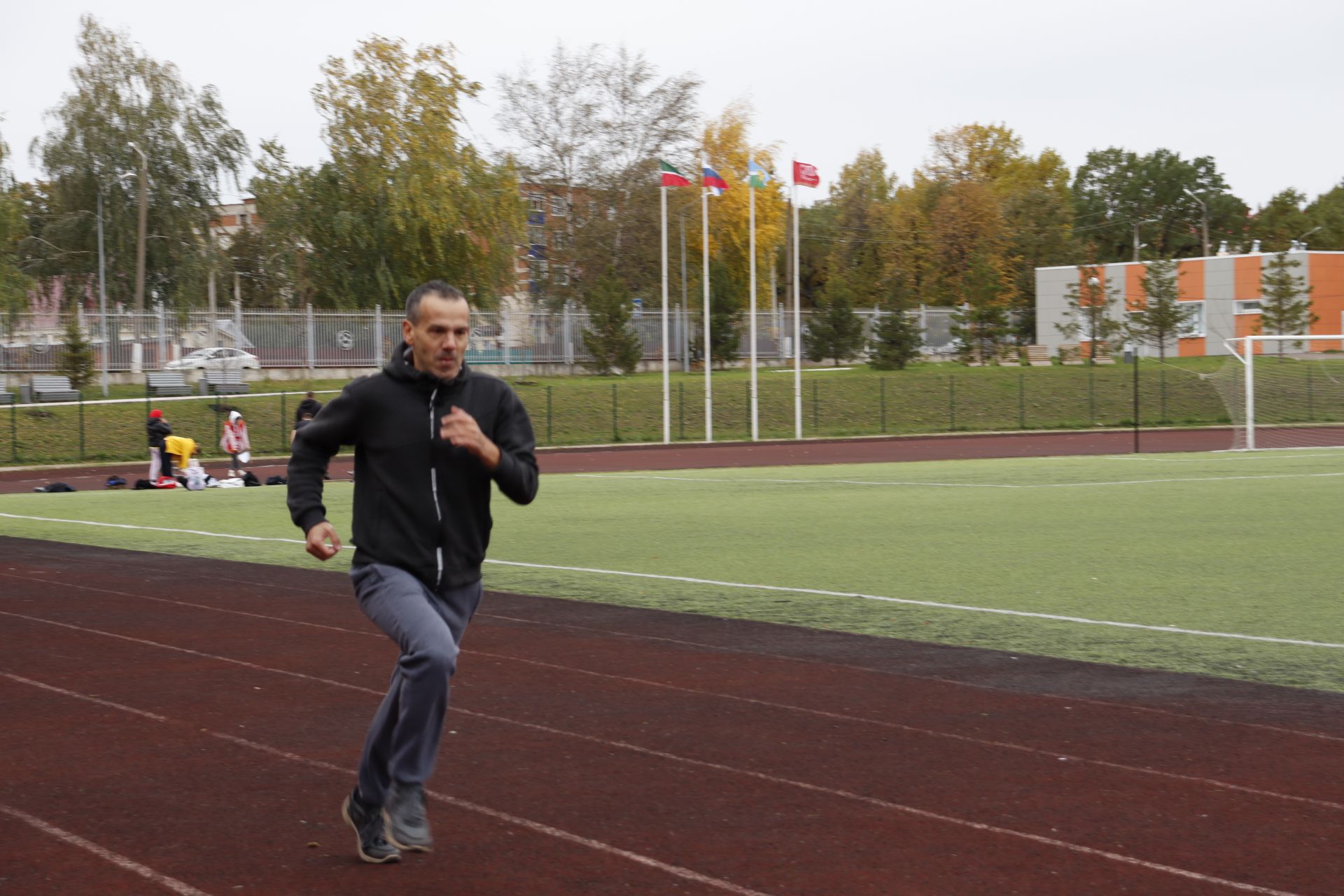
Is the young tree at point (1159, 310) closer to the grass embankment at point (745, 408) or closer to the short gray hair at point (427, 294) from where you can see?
the grass embankment at point (745, 408)

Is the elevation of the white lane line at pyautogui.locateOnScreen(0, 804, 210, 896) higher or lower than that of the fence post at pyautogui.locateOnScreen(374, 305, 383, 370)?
lower

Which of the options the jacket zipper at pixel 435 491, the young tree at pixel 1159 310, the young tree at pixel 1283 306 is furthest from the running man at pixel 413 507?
the young tree at pixel 1283 306

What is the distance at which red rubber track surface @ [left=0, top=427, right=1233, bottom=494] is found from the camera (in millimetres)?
35625

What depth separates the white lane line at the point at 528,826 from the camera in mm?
4973

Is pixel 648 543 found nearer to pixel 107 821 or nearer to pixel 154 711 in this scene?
pixel 154 711

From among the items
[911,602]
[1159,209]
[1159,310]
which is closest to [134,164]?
[1159,310]

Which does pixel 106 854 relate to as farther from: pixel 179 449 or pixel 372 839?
pixel 179 449

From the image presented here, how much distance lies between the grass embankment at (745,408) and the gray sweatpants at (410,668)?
1428 inches

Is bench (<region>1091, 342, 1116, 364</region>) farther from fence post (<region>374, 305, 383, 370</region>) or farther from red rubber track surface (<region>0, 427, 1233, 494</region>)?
fence post (<region>374, 305, 383, 370</region>)

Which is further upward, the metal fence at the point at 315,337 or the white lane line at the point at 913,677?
the metal fence at the point at 315,337

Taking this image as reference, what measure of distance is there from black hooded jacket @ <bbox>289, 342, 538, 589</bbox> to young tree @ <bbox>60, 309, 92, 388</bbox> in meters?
45.9

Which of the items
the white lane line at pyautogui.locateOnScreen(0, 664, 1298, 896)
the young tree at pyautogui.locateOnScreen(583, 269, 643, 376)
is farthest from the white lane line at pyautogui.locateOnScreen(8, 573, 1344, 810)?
the young tree at pyautogui.locateOnScreen(583, 269, 643, 376)

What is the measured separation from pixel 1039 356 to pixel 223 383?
109ft

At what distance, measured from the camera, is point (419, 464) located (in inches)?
200
